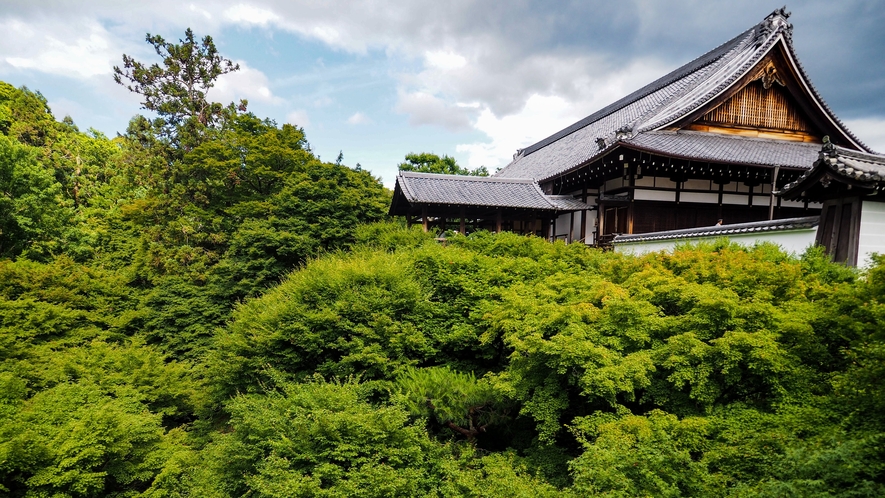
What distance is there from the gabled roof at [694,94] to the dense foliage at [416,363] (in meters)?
5.78

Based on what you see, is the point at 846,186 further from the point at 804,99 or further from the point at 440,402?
the point at 804,99

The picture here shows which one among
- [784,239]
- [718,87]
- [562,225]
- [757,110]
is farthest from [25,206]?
[757,110]

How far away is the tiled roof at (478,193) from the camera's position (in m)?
14.8

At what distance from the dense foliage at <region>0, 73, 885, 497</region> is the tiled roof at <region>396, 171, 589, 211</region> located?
1.74 meters

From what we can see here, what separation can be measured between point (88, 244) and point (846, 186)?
30.8 m

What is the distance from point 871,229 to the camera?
21.9 ft

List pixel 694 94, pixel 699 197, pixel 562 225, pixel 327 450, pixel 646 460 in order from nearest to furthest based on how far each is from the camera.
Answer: pixel 646 460 → pixel 327 450 → pixel 699 197 → pixel 694 94 → pixel 562 225

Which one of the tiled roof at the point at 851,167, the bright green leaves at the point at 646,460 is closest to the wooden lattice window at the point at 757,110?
the tiled roof at the point at 851,167

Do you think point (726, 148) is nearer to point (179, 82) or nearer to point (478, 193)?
point (478, 193)

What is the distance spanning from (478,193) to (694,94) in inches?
340

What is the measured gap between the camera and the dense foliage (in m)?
4.59

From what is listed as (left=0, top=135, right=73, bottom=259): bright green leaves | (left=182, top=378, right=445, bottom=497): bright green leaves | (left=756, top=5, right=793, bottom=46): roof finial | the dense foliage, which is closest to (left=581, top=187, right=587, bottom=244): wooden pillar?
the dense foliage

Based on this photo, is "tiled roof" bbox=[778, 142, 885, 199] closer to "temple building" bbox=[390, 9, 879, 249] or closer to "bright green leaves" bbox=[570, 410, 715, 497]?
"temple building" bbox=[390, 9, 879, 249]

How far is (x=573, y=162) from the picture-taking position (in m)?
→ 18.1
